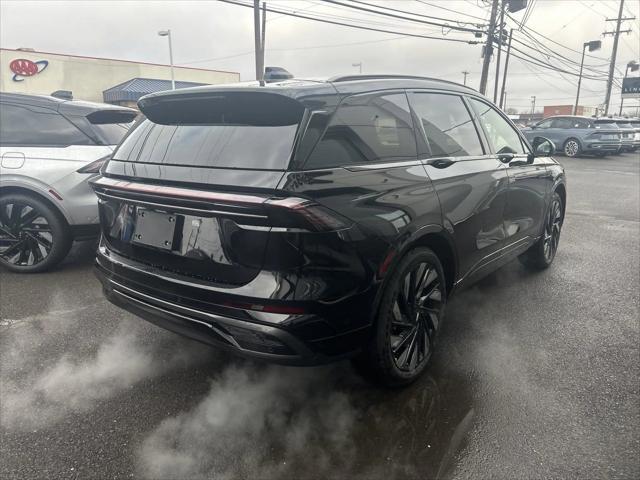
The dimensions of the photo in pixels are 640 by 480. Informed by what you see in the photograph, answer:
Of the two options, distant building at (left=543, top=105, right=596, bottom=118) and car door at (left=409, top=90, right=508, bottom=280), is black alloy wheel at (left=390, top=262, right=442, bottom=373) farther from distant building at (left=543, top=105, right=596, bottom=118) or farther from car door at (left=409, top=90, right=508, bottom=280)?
distant building at (left=543, top=105, right=596, bottom=118)

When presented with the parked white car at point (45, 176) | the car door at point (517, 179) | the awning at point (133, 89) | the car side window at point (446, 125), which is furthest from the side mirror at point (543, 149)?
the awning at point (133, 89)

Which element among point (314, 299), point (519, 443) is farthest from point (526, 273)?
point (314, 299)

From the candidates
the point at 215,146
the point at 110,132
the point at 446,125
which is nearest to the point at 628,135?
the point at 446,125

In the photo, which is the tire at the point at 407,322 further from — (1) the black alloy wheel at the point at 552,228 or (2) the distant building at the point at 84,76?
(2) the distant building at the point at 84,76

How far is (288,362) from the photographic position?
2.22 metres

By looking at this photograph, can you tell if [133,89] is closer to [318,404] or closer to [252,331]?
[318,404]

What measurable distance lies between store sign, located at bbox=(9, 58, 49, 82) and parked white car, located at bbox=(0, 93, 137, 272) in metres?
32.8

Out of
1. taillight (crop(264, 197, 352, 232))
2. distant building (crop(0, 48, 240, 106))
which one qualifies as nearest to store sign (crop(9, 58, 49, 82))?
distant building (crop(0, 48, 240, 106))

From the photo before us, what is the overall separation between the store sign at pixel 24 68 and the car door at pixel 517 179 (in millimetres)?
35904

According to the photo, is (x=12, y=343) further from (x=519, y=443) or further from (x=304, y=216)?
(x=519, y=443)

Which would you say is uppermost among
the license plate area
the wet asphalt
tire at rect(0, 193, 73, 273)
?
the license plate area

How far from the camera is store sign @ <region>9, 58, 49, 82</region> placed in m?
31.5

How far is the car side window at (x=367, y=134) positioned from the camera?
2.30 metres

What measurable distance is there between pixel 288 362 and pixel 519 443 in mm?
1209
